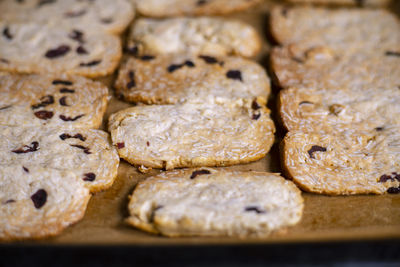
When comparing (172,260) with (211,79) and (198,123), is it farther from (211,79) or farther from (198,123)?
(211,79)

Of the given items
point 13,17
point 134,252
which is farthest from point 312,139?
point 13,17

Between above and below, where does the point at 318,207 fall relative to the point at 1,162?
above

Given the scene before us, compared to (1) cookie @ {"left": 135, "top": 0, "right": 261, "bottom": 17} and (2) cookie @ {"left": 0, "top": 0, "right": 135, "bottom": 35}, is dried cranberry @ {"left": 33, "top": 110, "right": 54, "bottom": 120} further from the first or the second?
(1) cookie @ {"left": 135, "top": 0, "right": 261, "bottom": 17}

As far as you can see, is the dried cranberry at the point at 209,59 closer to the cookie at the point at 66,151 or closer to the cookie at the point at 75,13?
the cookie at the point at 75,13

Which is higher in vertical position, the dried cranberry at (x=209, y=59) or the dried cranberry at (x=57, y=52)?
the dried cranberry at (x=209, y=59)

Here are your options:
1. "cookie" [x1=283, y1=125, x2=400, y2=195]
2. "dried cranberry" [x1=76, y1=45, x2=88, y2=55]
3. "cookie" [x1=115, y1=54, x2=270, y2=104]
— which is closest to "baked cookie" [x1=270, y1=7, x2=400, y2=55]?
"cookie" [x1=115, y1=54, x2=270, y2=104]

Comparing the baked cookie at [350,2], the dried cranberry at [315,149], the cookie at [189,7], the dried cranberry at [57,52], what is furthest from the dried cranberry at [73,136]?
the baked cookie at [350,2]

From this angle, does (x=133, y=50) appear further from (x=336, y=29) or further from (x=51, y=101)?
(x=336, y=29)
